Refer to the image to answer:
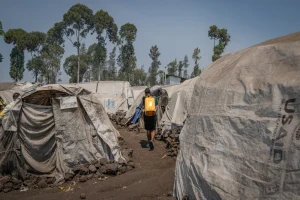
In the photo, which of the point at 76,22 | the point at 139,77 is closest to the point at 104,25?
the point at 76,22

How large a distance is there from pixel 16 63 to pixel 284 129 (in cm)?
3304

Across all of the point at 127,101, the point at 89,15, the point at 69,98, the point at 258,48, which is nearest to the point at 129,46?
the point at 89,15

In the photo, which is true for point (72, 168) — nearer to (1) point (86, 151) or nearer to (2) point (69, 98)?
Result: (1) point (86, 151)

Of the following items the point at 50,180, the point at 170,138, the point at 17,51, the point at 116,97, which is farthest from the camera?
the point at 17,51

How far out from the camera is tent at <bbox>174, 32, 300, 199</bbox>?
1.66 m

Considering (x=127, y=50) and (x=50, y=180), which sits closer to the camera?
(x=50, y=180)

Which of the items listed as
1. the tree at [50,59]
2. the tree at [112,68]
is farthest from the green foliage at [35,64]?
the tree at [112,68]

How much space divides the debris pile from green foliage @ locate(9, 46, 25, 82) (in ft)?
89.3

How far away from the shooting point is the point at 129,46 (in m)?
31.9

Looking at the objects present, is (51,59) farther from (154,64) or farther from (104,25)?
(154,64)

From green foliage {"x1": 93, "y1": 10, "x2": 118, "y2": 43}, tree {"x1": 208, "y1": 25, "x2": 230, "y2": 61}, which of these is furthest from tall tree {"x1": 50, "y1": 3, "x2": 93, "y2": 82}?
tree {"x1": 208, "y1": 25, "x2": 230, "y2": 61}

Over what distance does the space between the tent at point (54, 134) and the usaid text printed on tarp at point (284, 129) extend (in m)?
3.71

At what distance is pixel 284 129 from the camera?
169cm

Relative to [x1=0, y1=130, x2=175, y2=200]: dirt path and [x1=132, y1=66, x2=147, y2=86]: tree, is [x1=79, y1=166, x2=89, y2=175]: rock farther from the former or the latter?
[x1=132, y1=66, x2=147, y2=86]: tree
